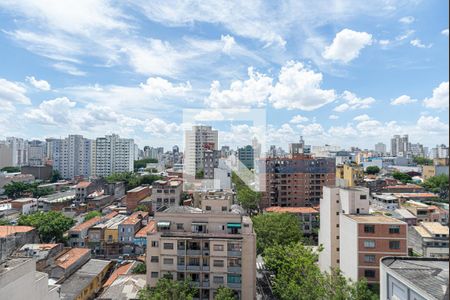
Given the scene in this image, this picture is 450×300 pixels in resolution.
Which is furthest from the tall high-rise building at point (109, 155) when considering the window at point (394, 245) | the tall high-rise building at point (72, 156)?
the window at point (394, 245)

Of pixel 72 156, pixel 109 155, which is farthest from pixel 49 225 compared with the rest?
pixel 72 156

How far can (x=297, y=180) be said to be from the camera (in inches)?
404

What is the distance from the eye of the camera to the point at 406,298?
207cm

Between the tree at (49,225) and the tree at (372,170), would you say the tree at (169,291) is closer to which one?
the tree at (49,225)

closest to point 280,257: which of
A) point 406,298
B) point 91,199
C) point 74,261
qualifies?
point 406,298

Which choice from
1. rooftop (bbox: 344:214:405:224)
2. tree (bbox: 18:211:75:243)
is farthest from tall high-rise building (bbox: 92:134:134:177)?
rooftop (bbox: 344:214:405:224)

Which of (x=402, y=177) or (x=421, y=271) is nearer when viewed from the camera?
(x=421, y=271)

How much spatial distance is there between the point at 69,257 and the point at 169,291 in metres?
2.42

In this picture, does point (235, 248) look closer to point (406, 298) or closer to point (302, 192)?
point (406, 298)

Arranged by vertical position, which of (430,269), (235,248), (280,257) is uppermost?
(430,269)

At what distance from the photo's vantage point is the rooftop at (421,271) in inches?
71.8

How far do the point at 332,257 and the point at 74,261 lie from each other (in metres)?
4.01

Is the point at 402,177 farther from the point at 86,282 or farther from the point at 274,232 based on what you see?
the point at 86,282

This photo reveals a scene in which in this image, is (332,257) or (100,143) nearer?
(332,257)
